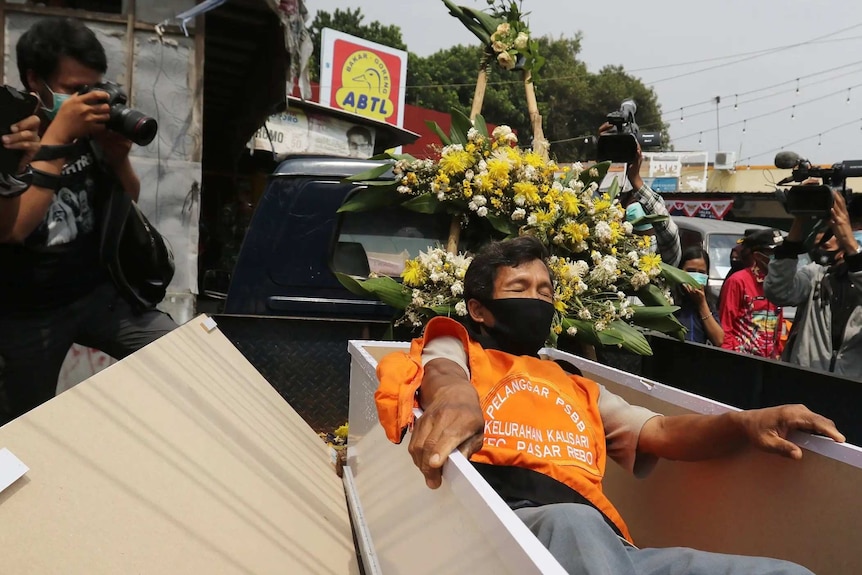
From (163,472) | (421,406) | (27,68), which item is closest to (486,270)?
(421,406)

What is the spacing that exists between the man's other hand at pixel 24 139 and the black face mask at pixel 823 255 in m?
3.67

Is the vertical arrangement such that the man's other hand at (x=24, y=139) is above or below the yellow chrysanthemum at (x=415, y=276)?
above

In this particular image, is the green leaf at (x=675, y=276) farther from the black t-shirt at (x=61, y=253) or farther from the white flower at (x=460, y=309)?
the black t-shirt at (x=61, y=253)

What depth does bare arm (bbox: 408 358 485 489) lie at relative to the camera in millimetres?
1600

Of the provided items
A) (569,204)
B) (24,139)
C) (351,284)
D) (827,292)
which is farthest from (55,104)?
(827,292)

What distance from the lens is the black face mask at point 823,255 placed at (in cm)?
405

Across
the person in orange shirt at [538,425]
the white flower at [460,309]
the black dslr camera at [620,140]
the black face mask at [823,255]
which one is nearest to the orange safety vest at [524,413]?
the person in orange shirt at [538,425]

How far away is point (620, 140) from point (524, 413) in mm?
2337

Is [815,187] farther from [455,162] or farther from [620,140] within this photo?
[455,162]

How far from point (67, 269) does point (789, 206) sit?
3.18 m

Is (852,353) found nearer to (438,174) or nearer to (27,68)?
(438,174)

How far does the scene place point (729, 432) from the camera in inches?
90.0

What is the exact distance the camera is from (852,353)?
3600mm

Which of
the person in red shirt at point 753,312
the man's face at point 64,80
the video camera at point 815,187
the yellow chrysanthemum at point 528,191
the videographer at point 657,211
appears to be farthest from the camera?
the person in red shirt at point 753,312
